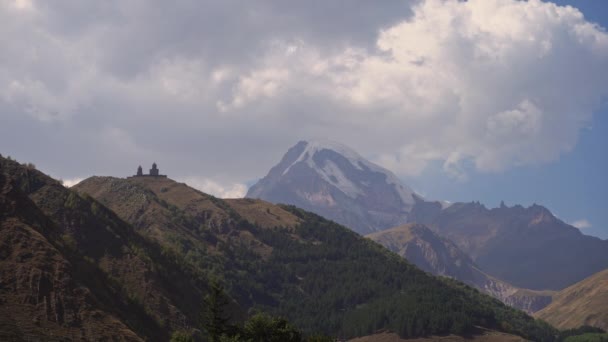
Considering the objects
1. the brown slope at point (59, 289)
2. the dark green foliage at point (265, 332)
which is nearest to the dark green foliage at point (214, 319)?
the dark green foliage at point (265, 332)

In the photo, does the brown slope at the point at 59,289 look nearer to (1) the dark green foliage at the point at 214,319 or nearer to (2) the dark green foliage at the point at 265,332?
(1) the dark green foliage at the point at 214,319

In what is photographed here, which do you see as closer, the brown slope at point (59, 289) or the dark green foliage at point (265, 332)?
the dark green foliage at point (265, 332)

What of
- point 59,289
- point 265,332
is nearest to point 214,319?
point 265,332

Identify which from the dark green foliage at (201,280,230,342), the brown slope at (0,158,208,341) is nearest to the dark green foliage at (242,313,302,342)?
the dark green foliage at (201,280,230,342)

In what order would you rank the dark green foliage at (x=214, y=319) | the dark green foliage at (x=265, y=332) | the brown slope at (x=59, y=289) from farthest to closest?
the brown slope at (x=59, y=289) < the dark green foliage at (x=214, y=319) < the dark green foliage at (x=265, y=332)

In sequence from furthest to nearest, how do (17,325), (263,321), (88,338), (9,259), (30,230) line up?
1. (30,230)
2. (9,259)
3. (88,338)
4. (17,325)
5. (263,321)

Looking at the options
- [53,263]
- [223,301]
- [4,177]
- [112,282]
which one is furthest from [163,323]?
[223,301]

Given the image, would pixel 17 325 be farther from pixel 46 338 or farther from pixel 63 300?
pixel 63 300

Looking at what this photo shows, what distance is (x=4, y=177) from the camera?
567ft

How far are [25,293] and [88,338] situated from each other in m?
15.6

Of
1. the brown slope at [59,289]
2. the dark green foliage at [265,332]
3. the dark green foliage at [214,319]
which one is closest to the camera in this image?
the dark green foliage at [265,332]

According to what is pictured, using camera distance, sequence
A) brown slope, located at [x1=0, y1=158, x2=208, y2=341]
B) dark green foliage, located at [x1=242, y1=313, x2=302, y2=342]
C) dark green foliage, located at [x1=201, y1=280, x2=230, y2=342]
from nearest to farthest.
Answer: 1. dark green foliage, located at [x1=242, y1=313, x2=302, y2=342]
2. dark green foliage, located at [x1=201, y1=280, x2=230, y2=342]
3. brown slope, located at [x1=0, y1=158, x2=208, y2=341]

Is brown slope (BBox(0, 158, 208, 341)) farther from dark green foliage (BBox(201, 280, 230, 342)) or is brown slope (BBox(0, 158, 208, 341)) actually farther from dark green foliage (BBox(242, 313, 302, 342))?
dark green foliage (BBox(242, 313, 302, 342))

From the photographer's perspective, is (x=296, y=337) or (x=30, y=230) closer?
(x=296, y=337)
